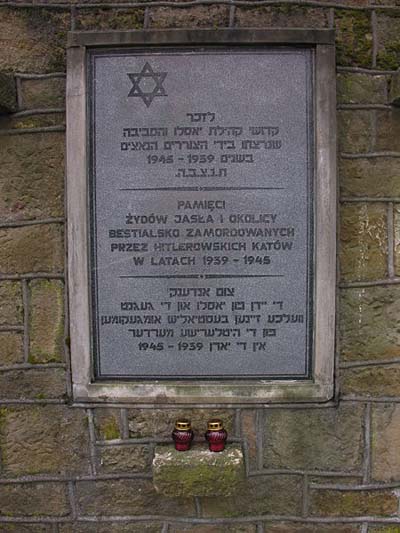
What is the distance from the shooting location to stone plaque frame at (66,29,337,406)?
231 centimetres

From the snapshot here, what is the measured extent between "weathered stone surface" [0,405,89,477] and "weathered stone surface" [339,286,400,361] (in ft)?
4.46

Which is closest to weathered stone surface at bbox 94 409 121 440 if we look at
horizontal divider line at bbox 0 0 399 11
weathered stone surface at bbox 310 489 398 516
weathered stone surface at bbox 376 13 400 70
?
weathered stone surface at bbox 310 489 398 516

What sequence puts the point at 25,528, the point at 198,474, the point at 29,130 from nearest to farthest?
the point at 198,474 < the point at 29,130 < the point at 25,528

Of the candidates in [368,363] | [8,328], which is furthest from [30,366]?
[368,363]

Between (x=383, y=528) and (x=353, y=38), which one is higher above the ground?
(x=353, y=38)

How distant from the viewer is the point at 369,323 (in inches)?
95.7

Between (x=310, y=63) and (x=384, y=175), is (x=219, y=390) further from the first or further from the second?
(x=310, y=63)

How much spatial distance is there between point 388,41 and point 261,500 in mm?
2291

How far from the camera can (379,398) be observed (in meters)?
2.44

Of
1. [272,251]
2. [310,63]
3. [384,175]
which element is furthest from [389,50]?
[272,251]

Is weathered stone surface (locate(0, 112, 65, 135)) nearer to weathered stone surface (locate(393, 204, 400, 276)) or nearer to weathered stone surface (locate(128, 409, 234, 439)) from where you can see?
weathered stone surface (locate(128, 409, 234, 439))

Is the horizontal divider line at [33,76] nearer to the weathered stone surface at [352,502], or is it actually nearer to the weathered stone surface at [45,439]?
the weathered stone surface at [45,439]

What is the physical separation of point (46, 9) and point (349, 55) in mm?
1445

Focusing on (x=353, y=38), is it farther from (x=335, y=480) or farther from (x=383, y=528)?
(x=383, y=528)
